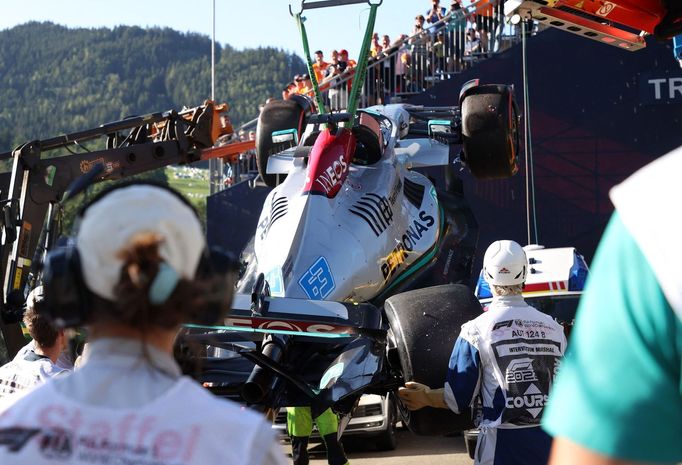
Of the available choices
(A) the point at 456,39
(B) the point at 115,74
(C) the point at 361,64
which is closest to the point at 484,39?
(A) the point at 456,39

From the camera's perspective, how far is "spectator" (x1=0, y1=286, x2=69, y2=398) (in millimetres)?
4441

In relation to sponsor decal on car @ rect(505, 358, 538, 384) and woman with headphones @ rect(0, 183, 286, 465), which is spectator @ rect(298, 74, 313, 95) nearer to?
sponsor decal on car @ rect(505, 358, 538, 384)

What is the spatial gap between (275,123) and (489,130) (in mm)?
2141

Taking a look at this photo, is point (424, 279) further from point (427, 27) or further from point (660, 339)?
point (427, 27)

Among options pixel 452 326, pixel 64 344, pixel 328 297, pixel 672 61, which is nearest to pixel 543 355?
pixel 452 326

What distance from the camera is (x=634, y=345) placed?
1.58 meters

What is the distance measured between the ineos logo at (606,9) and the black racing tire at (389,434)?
14.9ft

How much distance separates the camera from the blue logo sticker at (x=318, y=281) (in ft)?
26.0

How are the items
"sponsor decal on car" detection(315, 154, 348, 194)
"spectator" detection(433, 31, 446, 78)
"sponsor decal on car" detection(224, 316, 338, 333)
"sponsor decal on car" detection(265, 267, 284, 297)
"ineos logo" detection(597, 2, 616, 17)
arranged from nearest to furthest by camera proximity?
"ineos logo" detection(597, 2, 616, 17)
"sponsor decal on car" detection(224, 316, 338, 333)
"sponsor decal on car" detection(265, 267, 284, 297)
"sponsor decal on car" detection(315, 154, 348, 194)
"spectator" detection(433, 31, 446, 78)

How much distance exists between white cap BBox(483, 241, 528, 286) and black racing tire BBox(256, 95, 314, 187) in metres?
5.33

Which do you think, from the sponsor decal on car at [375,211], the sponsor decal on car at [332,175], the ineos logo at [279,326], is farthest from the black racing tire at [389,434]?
the ineos logo at [279,326]

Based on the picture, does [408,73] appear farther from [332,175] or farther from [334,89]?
[332,175]

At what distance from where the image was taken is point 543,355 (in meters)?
5.42

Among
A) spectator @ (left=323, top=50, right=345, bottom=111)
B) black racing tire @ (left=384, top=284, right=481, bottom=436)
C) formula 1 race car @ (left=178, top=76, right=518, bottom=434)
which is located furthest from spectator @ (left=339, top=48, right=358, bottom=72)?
black racing tire @ (left=384, top=284, right=481, bottom=436)
